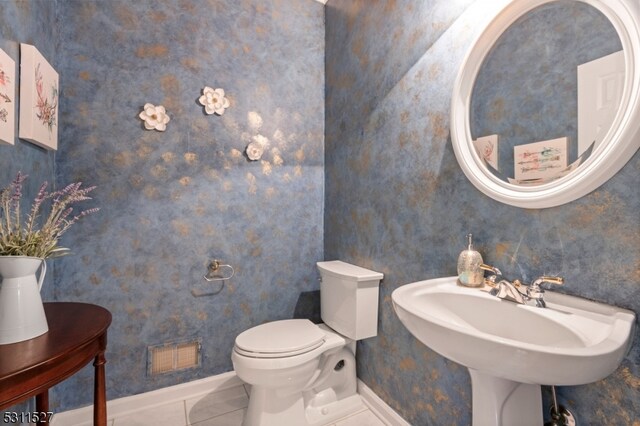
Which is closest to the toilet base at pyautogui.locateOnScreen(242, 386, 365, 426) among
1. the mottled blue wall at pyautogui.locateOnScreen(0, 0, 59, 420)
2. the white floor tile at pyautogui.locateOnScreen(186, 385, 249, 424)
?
the white floor tile at pyautogui.locateOnScreen(186, 385, 249, 424)

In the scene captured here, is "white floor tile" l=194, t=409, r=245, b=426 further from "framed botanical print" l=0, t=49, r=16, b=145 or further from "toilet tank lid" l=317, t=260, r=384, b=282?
"framed botanical print" l=0, t=49, r=16, b=145

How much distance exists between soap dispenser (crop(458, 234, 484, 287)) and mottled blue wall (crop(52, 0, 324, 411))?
4.07 ft

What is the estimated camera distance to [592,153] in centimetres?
81

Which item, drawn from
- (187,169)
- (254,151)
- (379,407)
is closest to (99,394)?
(187,169)

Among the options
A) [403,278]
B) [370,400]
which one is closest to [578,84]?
[403,278]

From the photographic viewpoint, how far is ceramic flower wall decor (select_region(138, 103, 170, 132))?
167cm

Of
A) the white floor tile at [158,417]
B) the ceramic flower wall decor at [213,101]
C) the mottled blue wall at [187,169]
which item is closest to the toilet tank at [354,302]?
the mottled blue wall at [187,169]

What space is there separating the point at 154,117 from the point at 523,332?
77.9 inches

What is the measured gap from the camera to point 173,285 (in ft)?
5.78

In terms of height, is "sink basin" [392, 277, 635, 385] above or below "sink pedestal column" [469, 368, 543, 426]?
above

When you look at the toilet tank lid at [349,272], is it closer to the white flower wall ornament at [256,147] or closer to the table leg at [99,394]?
the white flower wall ornament at [256,147]

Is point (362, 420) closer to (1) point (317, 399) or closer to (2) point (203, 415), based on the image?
(1) point (317, 399)

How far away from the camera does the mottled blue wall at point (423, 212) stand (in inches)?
31.3

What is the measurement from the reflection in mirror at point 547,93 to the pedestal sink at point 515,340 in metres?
0.41
